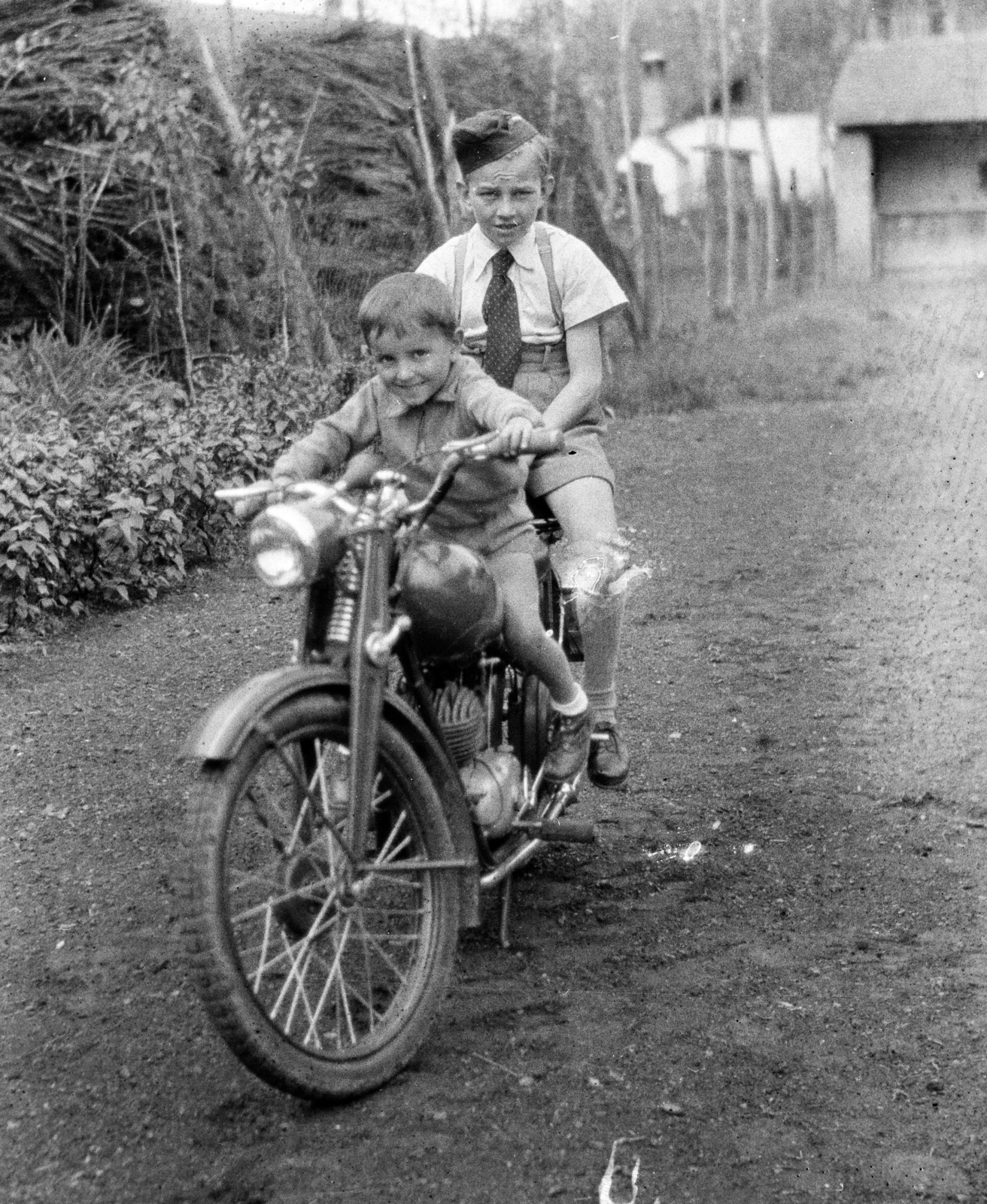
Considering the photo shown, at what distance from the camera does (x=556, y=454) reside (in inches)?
178

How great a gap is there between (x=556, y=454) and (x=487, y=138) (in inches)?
32.0

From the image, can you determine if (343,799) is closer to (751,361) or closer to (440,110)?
(440,110)

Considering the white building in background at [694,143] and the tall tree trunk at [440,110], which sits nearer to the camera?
the tall tree trunk at [440,110]

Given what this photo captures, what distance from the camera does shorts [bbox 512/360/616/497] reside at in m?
4.51

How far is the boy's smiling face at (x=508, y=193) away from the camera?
4.48 m

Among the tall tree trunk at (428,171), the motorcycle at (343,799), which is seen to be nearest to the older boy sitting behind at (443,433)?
the motorcycle at (343,799)

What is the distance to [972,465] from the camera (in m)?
12.3

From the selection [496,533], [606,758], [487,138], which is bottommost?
[606,758]

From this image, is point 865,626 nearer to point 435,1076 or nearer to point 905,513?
point 905,513

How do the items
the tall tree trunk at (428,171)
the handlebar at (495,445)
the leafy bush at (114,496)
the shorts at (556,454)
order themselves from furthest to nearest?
the tall tree trunk at (428,171), the leafy bush at (114,496), the shorts at (556,454), the handlebar at (495,445)

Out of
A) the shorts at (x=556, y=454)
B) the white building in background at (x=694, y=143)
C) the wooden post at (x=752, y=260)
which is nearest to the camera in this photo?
the shorts at (x=556, y=454)

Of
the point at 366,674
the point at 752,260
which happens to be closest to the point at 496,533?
the point at 366,674

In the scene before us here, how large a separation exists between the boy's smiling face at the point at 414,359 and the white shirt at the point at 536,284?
2.32 ft

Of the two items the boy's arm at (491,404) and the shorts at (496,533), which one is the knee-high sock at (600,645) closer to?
the shorts at (496,533)
